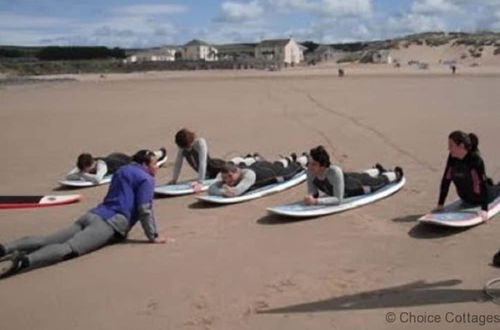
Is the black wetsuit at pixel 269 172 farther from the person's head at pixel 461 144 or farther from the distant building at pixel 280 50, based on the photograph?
the distant building at pixel 280 50

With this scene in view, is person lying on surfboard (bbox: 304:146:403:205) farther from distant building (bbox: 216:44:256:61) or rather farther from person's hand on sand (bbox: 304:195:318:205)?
distant building (bbox: 216:44:256:61)

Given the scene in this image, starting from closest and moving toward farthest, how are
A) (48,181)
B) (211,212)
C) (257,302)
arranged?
(257,302) < (211,212) < (48,181)

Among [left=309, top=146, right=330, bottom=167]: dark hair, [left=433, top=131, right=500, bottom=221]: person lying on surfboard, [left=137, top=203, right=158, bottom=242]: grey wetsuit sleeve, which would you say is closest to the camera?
[left=137, top=203, right=158, bottom=242]: grey wetsuit sleeve

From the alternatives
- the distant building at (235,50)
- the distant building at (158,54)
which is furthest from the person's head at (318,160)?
the distant building at (158,54)

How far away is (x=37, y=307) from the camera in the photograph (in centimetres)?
554

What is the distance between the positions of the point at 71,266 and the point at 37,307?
1.00 metres

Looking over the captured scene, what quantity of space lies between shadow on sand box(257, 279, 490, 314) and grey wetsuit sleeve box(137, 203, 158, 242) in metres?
2.15

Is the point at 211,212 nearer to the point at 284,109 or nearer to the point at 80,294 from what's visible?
the point at 80,294

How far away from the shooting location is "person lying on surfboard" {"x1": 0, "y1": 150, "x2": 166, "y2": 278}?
650 cm

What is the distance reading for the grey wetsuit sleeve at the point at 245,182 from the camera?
910 cm

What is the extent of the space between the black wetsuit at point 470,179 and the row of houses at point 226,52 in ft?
344

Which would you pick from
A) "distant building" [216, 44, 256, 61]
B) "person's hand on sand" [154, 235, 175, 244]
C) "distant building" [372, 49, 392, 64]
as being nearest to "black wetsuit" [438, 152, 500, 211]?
"person's hand on sand" [154, 235, 175, 244]

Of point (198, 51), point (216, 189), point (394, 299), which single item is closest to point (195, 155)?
point (216, 189)

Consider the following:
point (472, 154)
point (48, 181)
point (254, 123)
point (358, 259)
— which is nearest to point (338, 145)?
point (254, 123)
